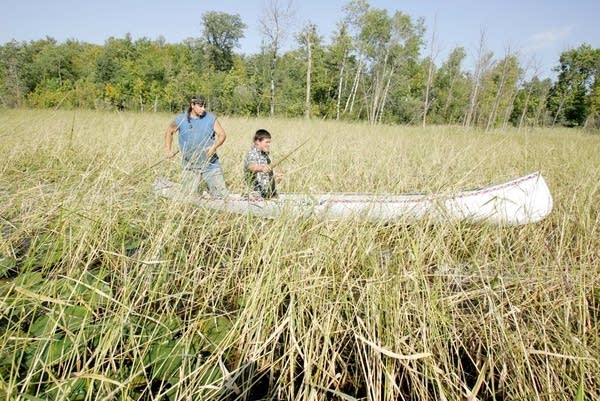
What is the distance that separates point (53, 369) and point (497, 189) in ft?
12.2

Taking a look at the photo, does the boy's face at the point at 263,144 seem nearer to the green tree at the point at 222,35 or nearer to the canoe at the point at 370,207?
the canoe at the point at 370,207

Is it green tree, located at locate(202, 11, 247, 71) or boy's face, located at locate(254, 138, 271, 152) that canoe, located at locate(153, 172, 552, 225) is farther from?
green tree, located at locate(202, 11, 247, 71)

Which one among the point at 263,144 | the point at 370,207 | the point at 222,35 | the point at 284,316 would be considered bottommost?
the point at 284,316

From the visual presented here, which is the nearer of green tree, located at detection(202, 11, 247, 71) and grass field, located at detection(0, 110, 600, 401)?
grass field, located at detection(0, 110, 600, 401)

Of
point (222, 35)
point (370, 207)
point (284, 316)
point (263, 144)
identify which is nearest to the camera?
point (284, 316)

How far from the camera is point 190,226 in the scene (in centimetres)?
211

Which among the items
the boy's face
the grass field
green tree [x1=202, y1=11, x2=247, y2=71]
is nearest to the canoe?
the grass field

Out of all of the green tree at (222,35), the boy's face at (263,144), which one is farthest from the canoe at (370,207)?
the green tree at (222,35)

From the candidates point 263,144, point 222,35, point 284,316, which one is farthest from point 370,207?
point 222,35

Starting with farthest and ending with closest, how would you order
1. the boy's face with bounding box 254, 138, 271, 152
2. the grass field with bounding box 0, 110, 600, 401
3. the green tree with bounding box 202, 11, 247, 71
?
the green tree with bounding box 202, 11, 247, 71
the boy's face with bounding box 254, 138, 271, 152
the grass field with bounding box 0, 110, 600, 401

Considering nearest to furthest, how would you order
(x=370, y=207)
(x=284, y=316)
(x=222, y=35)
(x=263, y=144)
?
1. (x=284, y=316)
2. (x=370, y=207)
3. (x=263, y=144)
4. (x=222, y=35)

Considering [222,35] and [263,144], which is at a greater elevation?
[222,35]

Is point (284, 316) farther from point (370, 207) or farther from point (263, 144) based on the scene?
point (263, 144)

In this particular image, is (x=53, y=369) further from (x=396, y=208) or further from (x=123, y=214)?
(x=396, y=208)
